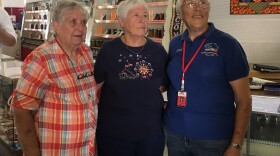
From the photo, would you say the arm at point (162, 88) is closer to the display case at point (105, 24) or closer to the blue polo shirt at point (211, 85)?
the blue polo shirt at point (211, 85)

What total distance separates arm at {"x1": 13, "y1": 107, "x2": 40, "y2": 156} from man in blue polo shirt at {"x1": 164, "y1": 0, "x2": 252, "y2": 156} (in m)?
0.77

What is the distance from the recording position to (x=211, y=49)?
1695 mm

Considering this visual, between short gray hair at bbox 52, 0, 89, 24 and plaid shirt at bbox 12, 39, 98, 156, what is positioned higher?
short gray hair at bbox 52, 0, 89, 24

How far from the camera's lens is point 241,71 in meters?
1.64

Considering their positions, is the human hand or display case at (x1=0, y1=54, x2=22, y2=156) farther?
display case at (x1=0, y1=54, x2=22, y2=156)

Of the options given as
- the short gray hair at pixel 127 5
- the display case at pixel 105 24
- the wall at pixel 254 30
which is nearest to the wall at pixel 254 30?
the wall at pixel 254 30

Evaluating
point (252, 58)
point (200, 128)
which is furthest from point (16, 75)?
point (252, 58)

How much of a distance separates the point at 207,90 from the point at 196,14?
423 millimetres

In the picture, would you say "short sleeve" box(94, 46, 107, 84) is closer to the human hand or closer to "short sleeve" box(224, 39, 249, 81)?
"short sleeve" box(224, 39, 249, 81)

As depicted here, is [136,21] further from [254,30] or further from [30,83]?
[254,30]

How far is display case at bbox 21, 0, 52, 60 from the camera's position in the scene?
10.2 m

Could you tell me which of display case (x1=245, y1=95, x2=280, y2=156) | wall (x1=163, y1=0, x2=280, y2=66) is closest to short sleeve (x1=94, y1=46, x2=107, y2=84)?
display case (x1=245, y1=95, x2=280, y2=156)

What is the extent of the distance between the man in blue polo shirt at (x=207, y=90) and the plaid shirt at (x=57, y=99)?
0.51 metres

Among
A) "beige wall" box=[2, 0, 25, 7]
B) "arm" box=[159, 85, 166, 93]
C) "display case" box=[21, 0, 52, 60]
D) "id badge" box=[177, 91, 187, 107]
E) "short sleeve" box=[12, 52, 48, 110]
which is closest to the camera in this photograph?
"short sleeve" box=[12, 52, 48, 110]
